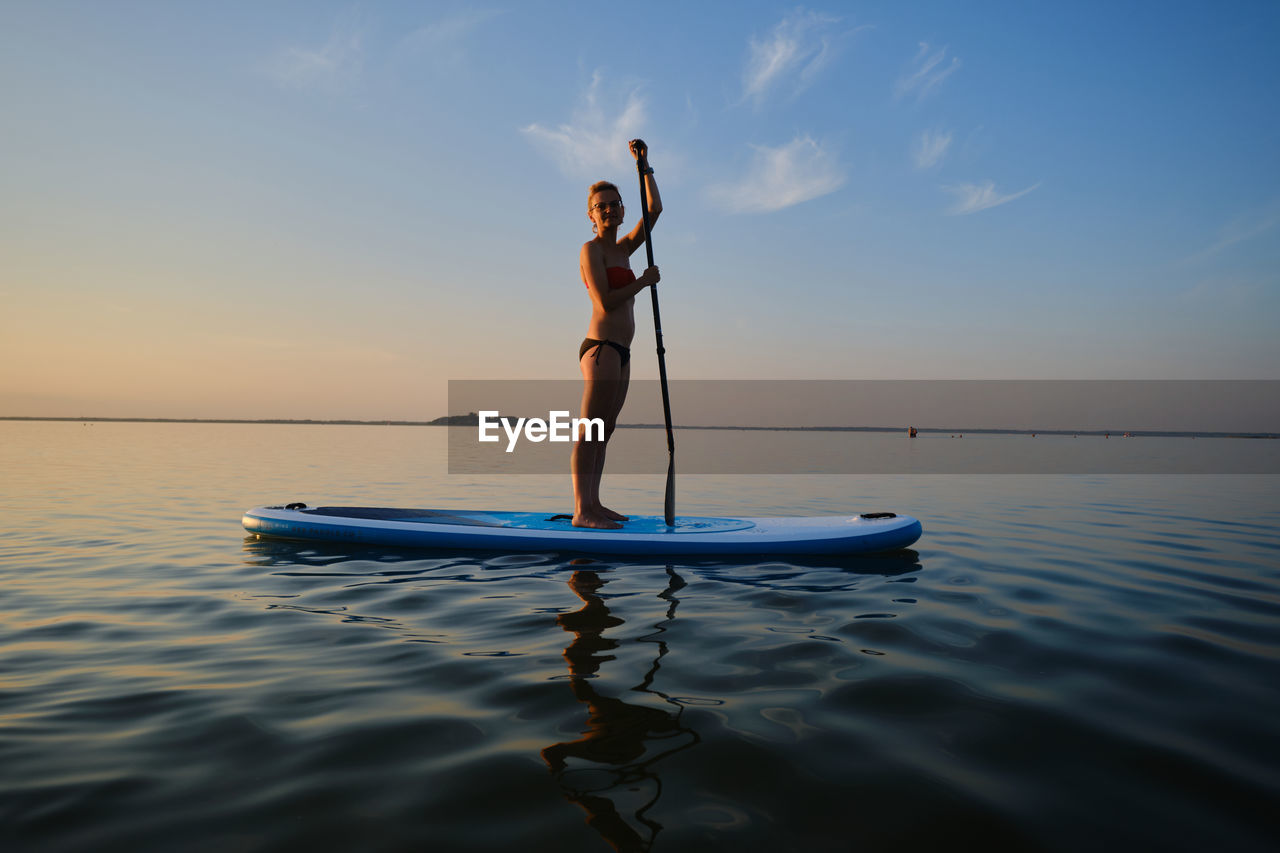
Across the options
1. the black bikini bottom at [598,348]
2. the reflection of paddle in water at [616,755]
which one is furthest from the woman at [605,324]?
the reflection of paddle in water at [616,755]

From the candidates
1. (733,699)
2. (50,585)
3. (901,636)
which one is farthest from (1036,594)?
(50,585)

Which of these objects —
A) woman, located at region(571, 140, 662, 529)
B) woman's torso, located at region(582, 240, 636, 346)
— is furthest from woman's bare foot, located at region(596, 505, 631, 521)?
woman's torso, located at region(582, 240, 636, 346)

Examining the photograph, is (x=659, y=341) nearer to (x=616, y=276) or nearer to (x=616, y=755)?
(x=616, y=276)

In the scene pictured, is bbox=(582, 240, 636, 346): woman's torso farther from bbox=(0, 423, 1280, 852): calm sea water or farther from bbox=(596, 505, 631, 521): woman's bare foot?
bbox=(0, 423, 1280, 852): calm sea water

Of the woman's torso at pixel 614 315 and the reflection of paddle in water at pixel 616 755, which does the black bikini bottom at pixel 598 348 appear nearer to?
the woman's torso at pixel 614 315

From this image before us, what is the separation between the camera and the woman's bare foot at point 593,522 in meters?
6.18

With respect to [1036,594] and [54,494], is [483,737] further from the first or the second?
[54,494]

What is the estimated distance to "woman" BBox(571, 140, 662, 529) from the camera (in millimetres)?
6047

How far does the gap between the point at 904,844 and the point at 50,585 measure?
5971mm

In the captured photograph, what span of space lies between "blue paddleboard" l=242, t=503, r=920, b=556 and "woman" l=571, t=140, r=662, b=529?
1.21 feet

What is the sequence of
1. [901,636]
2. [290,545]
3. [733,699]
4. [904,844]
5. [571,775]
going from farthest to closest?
[290,545] < [901,636] < [733,699] < [571,775] < [904,844]

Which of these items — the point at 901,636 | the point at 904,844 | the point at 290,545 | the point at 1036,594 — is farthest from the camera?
the point at 290,545

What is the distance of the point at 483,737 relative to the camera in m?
2.29

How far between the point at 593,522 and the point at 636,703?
12.1 ft
